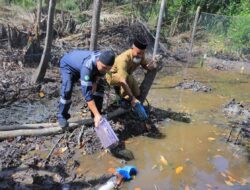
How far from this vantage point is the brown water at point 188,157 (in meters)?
5.62

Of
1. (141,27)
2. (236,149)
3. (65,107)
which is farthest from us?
(141,27)

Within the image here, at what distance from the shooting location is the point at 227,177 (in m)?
5.87

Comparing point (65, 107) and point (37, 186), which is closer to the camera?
point (37, 186)

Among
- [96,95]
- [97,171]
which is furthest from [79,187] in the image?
[96,95]

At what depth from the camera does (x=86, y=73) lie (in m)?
5.44

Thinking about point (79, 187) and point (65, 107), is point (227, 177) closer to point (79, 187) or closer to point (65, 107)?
point (79, 187)

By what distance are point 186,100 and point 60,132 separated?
4497 millimetres

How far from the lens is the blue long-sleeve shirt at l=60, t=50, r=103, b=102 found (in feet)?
17.9

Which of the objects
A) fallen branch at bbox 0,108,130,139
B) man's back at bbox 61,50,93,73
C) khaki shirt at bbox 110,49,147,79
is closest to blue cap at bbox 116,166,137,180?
fallen branch at bbox 0,108,130,139

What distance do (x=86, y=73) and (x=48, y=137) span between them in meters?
1.61

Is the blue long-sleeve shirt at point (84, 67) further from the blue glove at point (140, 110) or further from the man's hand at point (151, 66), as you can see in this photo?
the man's hand at point (151, 66)

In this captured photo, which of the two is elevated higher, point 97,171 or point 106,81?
point 106,81

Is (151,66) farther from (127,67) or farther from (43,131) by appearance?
(43,131)

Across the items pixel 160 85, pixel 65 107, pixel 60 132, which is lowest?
A: pixel 160 85
